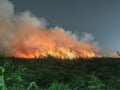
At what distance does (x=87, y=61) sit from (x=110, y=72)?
1.32 meters

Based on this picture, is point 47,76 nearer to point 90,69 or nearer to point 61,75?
point 61,75

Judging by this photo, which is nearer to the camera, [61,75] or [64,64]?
[61,75]

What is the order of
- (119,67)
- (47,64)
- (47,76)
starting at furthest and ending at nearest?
(119,67) < (47,64) < (47,76)

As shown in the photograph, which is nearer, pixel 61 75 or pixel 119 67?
pixel 61 75

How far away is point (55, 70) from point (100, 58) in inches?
98.8

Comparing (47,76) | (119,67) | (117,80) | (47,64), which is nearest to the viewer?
(47,76)

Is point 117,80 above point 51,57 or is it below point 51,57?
A: below

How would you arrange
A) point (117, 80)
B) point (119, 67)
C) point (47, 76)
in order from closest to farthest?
point (47, 76) → point (117, 80) → point (119, 67)

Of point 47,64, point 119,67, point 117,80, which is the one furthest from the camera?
point 119,67

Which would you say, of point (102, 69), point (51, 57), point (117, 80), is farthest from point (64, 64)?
point (117, 80)

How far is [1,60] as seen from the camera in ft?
42.3

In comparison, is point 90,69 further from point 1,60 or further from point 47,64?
point 1,60

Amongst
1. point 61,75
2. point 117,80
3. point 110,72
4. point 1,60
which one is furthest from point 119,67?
point 1,60

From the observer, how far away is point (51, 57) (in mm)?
14141
